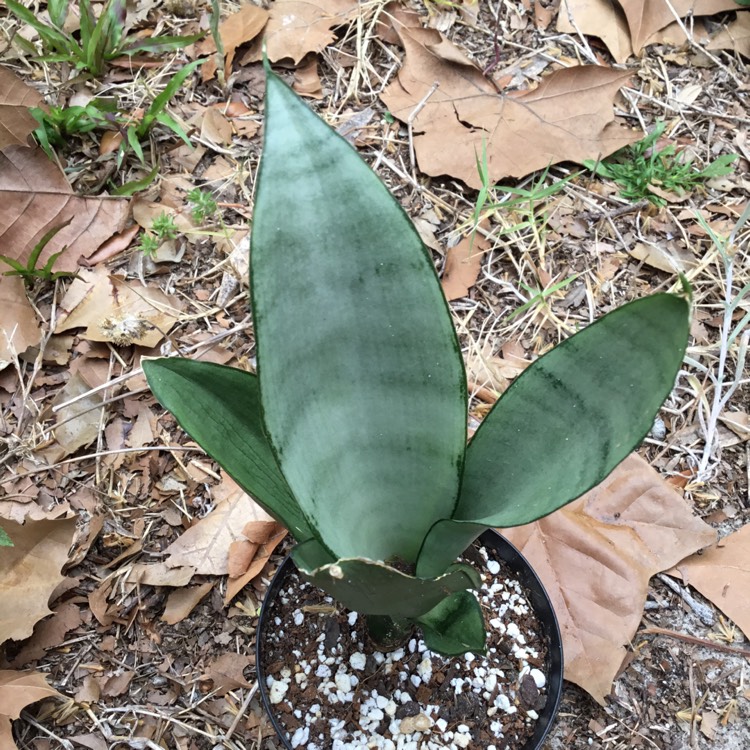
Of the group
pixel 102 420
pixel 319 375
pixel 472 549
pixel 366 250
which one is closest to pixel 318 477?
pixel 319 375

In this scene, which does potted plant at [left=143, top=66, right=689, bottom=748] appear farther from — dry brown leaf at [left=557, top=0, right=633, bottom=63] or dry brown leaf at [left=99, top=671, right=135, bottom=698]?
dry brown leaf at [left=557, top=0, right=633, bottom=63]

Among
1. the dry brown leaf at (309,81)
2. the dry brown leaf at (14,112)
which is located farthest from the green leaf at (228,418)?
the dry brown leaf at (309,81)

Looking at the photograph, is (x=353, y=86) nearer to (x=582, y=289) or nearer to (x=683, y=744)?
(x=582, y=289)

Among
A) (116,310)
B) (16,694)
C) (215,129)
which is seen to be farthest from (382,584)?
(215,129)

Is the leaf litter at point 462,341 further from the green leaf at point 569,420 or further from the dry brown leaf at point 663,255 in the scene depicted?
the green leaf at point 569,420

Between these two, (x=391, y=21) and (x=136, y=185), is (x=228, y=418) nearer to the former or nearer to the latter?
(x=136, y=185)

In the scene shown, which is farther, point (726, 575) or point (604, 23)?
point (604, 23)
